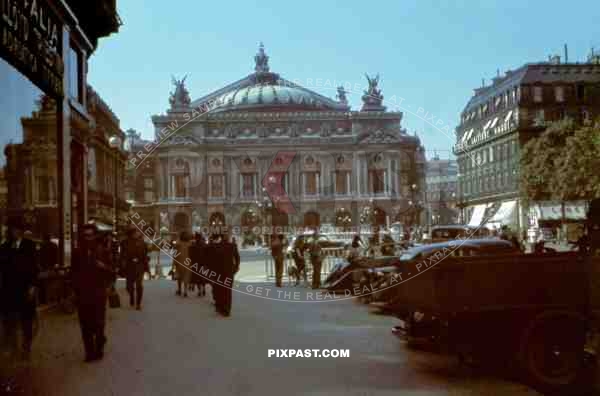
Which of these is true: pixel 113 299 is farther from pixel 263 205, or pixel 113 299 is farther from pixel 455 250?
pixel 263 205

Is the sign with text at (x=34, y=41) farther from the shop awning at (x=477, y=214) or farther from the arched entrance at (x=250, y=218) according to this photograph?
the arched entrance at (x=250, y=218)

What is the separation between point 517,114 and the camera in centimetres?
6316

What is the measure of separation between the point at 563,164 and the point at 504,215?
1857cm

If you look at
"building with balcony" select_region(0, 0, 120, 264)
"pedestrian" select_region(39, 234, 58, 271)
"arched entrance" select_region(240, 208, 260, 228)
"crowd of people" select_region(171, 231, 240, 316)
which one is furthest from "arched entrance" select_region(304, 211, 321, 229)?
"pedestrian" select_region(39, 234, 58, 271)

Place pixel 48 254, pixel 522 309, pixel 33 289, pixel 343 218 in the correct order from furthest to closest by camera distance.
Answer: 1. pixel 343 218
2. pixel 48 254
3. pixel 33 289
4. pixel 522 309

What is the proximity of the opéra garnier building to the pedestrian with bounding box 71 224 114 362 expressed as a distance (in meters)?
75.0

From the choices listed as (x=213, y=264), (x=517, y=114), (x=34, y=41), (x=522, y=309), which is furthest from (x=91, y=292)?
(x=517, y=114)

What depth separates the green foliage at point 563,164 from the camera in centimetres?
4241

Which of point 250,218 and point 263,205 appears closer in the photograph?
point 263,205

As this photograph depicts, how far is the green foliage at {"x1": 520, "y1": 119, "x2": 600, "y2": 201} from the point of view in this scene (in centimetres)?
4241

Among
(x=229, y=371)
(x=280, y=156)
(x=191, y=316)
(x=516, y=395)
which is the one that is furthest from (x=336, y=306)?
(x=280, y=156)

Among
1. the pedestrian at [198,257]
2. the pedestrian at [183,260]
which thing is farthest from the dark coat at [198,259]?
the pedestrian at [183,260]

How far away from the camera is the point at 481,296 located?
834 cm

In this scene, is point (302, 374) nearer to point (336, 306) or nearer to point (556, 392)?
point (556, 392)
